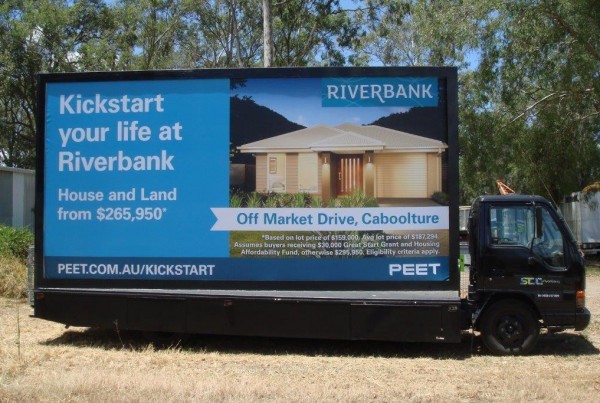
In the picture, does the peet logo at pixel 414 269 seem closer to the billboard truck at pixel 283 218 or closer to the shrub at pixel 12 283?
the billboard truck at pixel 283 218

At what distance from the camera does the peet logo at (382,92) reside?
7.86m

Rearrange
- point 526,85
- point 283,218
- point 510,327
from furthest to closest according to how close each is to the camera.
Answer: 1. point 526,85
2. point 510,327
3. point 283,218

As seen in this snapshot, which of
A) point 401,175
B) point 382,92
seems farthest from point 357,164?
point 382,92

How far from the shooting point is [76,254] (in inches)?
324

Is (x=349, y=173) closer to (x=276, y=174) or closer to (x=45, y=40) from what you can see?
(x=276, y=174)

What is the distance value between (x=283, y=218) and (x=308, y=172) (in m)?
0.66

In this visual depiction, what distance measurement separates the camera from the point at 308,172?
25.7 ft

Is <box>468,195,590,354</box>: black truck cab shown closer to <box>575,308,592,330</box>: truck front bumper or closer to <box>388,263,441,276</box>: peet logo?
<box>575,308,592,330</box>: truck front bumper

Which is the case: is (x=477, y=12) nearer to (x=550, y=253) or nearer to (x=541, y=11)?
(x=541, y=11)

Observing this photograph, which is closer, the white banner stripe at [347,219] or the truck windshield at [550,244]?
the white banner stripe at [347,219]

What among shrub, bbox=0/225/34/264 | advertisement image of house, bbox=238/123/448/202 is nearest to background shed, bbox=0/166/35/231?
shrub, bbox=0/225/34/264

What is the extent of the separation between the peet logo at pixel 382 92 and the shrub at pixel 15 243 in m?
8.72

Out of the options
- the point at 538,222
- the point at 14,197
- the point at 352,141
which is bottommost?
the point at 538,222

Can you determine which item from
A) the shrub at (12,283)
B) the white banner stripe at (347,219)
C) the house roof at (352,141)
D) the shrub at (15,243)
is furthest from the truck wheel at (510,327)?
Answer: the shrub at (15,243)
